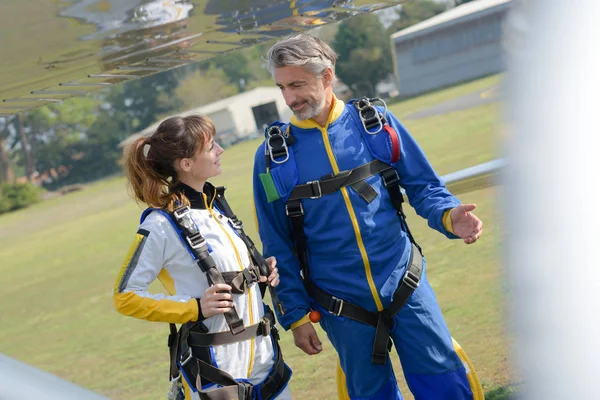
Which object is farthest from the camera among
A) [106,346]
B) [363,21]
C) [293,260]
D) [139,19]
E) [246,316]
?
[363,21]

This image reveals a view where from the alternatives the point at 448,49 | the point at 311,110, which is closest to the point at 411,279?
the point at 311,110

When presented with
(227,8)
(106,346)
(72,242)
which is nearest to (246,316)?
(227,8)

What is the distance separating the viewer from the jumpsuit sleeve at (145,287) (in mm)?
2729

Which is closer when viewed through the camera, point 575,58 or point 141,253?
point 575,58

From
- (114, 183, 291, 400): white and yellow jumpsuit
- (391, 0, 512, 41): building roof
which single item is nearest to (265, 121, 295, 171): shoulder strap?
(114, 183, 291, 400): white and yellow jumpsuit

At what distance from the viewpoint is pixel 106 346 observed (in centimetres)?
842

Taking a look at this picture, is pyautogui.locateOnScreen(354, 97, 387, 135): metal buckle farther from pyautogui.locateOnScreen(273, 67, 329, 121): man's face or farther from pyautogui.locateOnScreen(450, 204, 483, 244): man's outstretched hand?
pyautogui.locateOnScreen(450, 204, 483, 244): man's outstretched hand

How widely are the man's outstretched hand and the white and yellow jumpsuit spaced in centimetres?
83

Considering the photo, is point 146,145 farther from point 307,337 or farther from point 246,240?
point 307,337

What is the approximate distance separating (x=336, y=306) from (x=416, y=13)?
54.8 m

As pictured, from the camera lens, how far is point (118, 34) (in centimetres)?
264

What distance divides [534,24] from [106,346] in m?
7.85

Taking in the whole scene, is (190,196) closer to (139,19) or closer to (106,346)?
(139,19)

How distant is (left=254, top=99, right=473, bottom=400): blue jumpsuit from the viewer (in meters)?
3.05
